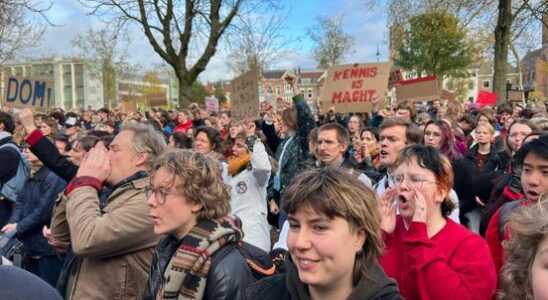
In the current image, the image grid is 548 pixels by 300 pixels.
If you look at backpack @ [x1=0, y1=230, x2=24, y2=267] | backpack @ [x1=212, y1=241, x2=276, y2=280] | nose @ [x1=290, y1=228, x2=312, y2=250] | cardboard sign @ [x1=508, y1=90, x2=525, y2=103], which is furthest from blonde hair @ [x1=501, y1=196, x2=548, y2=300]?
cardboard sign @ [x1=508, y1=90, x2=525, y2=103]

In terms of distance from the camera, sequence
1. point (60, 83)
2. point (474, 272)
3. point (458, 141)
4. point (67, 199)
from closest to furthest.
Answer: point (474, 272), point (67, 199), point (458, 141), point (60, 83)

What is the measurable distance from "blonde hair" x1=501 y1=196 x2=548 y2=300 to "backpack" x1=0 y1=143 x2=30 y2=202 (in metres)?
4.76

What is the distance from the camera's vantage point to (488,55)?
45.8 meters

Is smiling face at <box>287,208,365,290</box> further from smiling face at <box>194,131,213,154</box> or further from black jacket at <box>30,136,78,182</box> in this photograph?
smiling face at <box>194,131,213,154</box>

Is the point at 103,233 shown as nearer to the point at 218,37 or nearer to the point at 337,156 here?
the point at 337,156

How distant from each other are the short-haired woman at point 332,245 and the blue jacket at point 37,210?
3352 millimetres

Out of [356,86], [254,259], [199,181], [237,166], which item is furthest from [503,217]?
[356,86]

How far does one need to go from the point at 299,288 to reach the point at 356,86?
881cm

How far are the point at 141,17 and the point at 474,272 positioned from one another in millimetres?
18778

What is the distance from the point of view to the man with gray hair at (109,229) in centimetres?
278

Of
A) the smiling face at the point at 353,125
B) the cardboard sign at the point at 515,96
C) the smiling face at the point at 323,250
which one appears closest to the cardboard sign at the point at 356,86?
the smiling face at the point at 353,125

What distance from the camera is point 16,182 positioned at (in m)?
5.52

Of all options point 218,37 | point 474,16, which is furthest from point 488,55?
point 218,37

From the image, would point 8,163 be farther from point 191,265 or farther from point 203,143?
point 191,265
